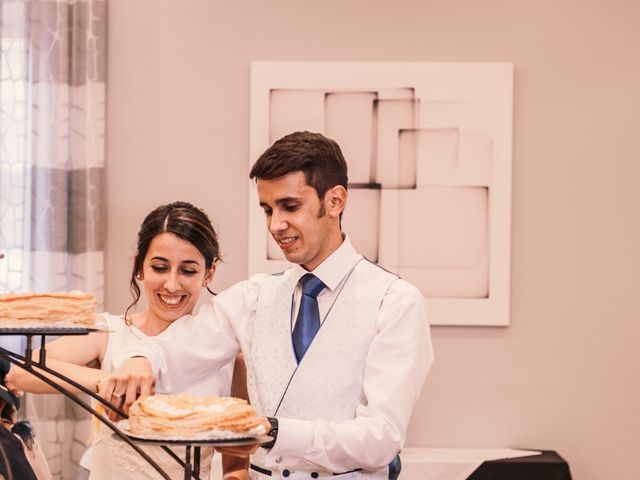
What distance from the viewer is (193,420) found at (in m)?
1.42

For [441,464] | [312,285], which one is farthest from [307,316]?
[441,464]

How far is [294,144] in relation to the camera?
1967mm

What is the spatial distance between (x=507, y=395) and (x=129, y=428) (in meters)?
2.72

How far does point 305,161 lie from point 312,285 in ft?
0.98

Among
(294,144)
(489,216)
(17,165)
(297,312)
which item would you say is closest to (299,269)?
(297,312)

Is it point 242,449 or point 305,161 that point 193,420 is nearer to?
point 242,449

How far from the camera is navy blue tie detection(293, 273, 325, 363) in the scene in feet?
6.45

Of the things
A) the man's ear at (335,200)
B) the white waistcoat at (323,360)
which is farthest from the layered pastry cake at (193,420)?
the man's ear at (335,200)

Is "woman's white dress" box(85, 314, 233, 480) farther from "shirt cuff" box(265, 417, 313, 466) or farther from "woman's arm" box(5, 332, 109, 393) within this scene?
"shirt cuff" box(265, 417, 313, 466)

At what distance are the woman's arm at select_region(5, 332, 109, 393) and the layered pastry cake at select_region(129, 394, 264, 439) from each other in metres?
0.64

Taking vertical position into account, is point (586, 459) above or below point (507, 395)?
below

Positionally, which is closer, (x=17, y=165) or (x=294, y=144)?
(x=294, y=144)

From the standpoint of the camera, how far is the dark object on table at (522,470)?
3557 millimetres

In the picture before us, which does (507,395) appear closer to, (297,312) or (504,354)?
(504,354)
